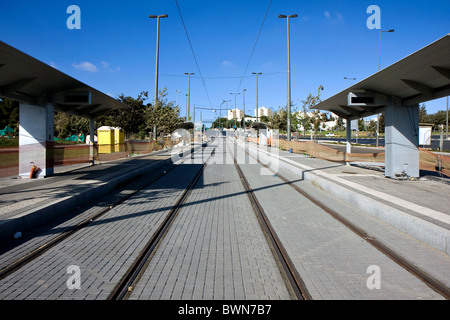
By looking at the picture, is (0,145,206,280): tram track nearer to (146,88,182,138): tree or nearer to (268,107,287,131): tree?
(146,88,182,138): tree

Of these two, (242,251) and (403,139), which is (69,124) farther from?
(242,251)

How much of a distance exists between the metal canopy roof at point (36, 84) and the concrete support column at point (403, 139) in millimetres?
11936

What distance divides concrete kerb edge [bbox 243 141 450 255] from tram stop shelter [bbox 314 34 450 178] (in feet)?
11.5

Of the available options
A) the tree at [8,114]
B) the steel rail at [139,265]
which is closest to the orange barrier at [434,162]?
the steel rail at [139,265]

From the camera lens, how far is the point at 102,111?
19.1 m

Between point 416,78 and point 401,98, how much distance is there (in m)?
2.61

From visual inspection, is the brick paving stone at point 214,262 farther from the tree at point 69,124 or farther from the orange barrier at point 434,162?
the tree at point 69,124

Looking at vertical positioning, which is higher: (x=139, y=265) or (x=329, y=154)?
(x=329, y=154)

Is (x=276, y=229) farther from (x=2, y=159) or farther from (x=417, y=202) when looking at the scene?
(x=2, y=159)

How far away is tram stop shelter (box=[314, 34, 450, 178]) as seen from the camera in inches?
369

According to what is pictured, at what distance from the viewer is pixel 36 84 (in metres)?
11.0

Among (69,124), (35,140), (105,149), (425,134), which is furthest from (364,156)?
(69,124)
